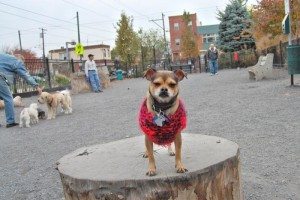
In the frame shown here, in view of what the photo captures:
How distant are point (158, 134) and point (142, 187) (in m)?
0.44

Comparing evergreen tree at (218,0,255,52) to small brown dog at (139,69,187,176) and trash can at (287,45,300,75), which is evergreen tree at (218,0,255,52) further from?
small brown dog at (139,69,187,176)

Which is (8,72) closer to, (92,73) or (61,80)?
(92,73)

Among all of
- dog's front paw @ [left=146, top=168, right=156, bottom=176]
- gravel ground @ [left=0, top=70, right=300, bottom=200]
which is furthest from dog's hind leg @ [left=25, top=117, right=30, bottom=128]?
dog's front paw @ [left=146, top=168, right=156, bottom=176]

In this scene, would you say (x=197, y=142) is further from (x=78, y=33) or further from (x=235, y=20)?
(x=78, y=33)

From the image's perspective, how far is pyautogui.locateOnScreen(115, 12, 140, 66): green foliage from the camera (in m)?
43.8

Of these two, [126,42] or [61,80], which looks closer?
[61,80]

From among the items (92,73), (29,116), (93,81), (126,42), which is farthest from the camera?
(126,42)

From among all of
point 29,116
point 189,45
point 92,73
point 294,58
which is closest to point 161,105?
point 29,116

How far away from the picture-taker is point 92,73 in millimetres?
21453

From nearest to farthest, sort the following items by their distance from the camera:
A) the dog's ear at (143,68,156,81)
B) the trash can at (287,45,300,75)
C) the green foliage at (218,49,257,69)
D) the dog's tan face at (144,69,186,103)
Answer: the dog's tan face at (144,69,186,103), the dog's ear at (143,68,156,81), the trash can at (287,45,300,75), the green foliage at (218,49,257,69)

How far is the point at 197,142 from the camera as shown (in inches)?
188

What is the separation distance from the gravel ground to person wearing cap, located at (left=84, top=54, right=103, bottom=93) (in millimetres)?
6554

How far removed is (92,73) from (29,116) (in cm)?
963

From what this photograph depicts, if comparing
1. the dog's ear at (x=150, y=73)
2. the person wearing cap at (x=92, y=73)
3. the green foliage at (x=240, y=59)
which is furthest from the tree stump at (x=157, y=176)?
the green foliage at (x=240, y=59)
